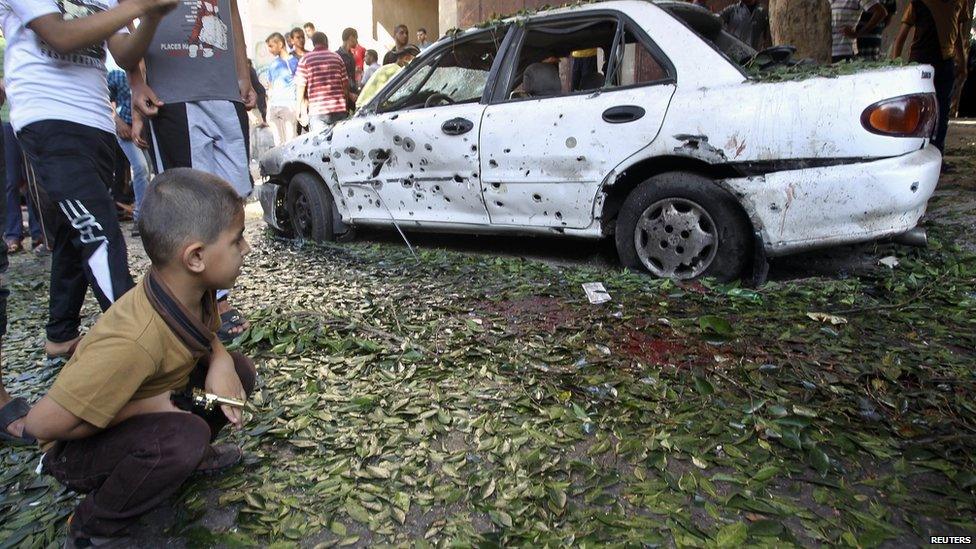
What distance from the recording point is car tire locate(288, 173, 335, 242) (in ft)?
16.8

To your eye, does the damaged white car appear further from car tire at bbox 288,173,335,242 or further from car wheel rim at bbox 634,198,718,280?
car tire at bbox 288,173,335,242

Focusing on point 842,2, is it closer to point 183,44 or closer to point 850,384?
point 850,384

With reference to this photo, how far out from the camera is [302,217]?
536 centimetres

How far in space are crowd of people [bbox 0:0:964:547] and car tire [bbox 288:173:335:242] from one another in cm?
141

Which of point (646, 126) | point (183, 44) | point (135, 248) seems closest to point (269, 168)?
point (135, 248)

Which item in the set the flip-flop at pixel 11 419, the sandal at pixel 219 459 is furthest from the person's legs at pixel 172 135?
the sandal at pixel 219 459

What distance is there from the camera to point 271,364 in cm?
275

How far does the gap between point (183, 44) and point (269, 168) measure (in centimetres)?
260

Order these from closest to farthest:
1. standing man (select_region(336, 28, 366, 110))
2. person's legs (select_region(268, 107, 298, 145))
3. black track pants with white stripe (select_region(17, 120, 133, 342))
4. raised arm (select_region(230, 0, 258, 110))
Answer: black track pants with white stripe (select_region(17, 120, 133, 342)), raised arm (select_region(230, 0, 258, 110)), standing man (select_region(336, 28, 366, 110)), person's legs (select_region(268, 107, 298, 145))

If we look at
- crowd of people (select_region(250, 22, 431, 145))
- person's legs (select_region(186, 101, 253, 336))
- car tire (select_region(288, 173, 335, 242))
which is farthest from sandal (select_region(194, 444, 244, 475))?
crowd of people (select_region(250, 22, 431, 145))

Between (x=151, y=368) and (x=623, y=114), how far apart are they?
9.46 feet

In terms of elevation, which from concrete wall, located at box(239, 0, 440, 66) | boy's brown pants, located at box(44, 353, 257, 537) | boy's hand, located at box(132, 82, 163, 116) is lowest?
boy's brown pants, located at box(44, 353, 257, 537)

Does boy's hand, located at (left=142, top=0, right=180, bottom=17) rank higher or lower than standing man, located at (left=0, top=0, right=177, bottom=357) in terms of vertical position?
higher

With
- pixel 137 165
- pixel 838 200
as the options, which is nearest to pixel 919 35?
pixel 838 200
